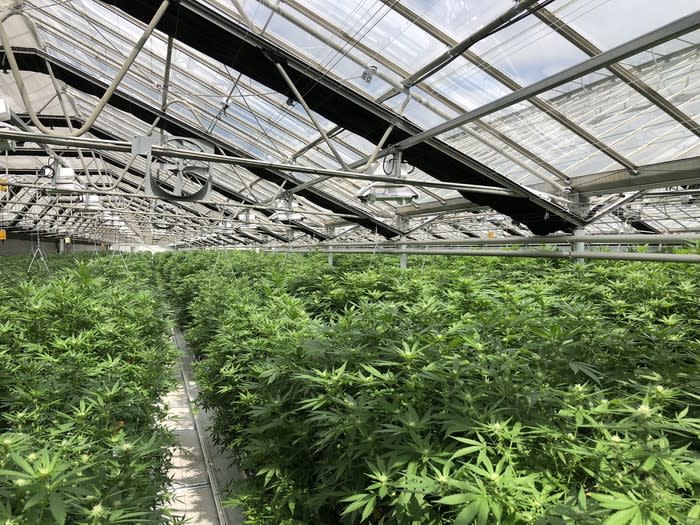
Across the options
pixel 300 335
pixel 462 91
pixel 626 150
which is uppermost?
pixel 462 91

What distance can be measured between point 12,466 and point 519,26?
4.45 m

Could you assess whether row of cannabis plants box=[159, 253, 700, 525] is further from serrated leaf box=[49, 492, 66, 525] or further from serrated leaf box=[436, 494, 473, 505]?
serrated leaf box=[49, 492, 66, 525]

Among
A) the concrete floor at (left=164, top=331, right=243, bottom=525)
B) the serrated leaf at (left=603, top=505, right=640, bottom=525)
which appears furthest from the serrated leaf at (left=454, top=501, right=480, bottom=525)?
the concrete floor at (left=164, top=331, right=243, bottom=525)

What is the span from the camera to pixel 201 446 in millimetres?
4324

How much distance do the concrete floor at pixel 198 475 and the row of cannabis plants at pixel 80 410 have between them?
467 mm

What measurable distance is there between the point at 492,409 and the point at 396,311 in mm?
1136

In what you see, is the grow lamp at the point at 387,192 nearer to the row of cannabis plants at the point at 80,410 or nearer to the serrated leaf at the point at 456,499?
the row of cannabis plants at the point at 80,410

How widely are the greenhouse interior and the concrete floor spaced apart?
3cm

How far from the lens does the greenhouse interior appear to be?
1.43 metres

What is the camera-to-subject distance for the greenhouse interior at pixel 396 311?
1.43 m

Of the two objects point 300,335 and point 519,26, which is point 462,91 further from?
point 300,335

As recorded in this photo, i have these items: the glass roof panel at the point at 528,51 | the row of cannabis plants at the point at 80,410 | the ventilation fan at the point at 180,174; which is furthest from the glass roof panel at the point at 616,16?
the row of cannabis plants at the point at 80,410

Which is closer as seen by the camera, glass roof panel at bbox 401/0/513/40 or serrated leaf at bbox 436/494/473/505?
serrated leaf at bbox 436/494/473/505

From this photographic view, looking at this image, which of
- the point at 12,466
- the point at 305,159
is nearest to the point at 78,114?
the point at 305,159
